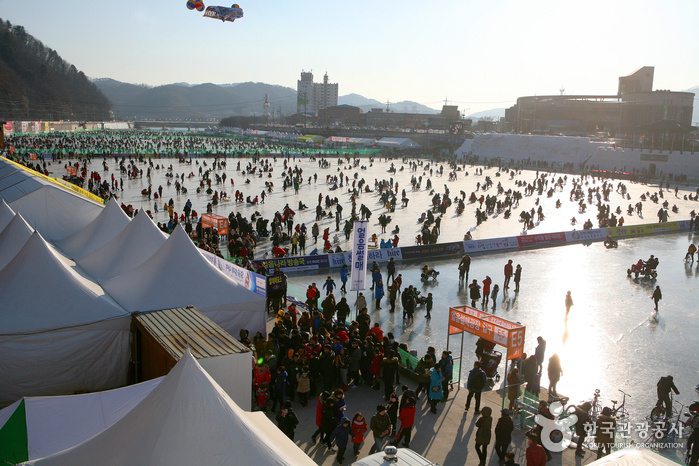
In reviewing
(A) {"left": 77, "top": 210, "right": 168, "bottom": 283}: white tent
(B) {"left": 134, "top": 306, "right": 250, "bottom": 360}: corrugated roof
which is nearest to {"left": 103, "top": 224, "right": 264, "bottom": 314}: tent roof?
(B) {"left": 134, "top": 306, "right": 250, "bottom": 360}: corrugated roof

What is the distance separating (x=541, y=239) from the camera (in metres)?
23.1

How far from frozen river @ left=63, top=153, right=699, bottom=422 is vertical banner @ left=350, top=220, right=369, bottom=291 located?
3.92 feet

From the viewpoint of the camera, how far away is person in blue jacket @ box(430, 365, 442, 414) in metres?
8.02

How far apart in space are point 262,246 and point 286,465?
1591 centimetres

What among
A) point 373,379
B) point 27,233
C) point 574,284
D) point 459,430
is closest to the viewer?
point 459,430

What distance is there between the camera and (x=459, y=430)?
7.70 meters

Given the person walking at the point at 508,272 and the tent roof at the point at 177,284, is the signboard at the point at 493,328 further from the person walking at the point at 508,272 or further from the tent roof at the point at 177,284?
the person walking at the point at 508,272

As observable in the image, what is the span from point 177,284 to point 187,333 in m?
2.28

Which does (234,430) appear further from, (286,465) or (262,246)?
(262,246)

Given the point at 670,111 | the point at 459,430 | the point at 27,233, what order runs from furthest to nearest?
the point at 670,111, the point at 27,233, the point at 459,430

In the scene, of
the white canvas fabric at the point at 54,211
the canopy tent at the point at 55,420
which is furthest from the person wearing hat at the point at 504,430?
the white canvas fabric at the point at 54,211

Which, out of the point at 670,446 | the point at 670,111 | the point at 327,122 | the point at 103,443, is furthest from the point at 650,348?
the point at 327,122
